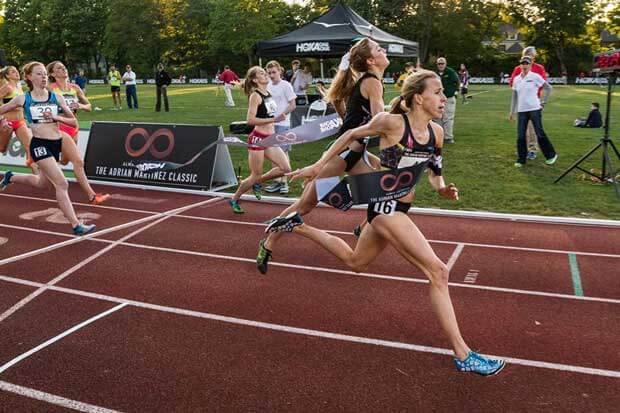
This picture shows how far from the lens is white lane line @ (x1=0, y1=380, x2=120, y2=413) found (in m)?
3.61

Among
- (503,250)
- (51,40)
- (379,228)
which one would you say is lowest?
(503,250)

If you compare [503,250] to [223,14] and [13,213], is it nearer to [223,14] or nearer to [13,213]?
[13,213]

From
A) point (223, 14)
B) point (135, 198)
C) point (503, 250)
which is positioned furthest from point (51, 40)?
point (503, 250)

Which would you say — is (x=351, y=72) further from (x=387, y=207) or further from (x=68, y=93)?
(x=68, y=93)

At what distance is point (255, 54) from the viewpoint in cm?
1750

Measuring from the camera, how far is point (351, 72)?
18.4ft

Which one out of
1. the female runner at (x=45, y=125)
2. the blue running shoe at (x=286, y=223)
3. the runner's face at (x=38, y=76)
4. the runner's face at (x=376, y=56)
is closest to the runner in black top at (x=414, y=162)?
the blue running shoe at (x=286, y=223)

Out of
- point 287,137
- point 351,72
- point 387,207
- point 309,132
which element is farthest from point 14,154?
point 387,207

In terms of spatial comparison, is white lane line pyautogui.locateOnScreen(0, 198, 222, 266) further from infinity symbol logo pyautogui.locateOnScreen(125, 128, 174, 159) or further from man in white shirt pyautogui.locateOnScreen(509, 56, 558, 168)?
man in white shirt pyautogui.locateOnScreen(509, 56, 558, 168)

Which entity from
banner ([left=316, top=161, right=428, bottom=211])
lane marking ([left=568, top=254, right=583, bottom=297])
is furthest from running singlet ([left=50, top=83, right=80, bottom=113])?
lane marking ([left=568, top=254, right=583, bottom=297])

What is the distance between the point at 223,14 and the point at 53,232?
2773 inches

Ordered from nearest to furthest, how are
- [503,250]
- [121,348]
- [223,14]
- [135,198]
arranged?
[121,348] → [503,250] → [135,198] → [223,14]

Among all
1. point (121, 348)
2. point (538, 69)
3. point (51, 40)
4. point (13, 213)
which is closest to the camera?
point (121, 348)

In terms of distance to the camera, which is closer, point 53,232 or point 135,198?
point 53,232
